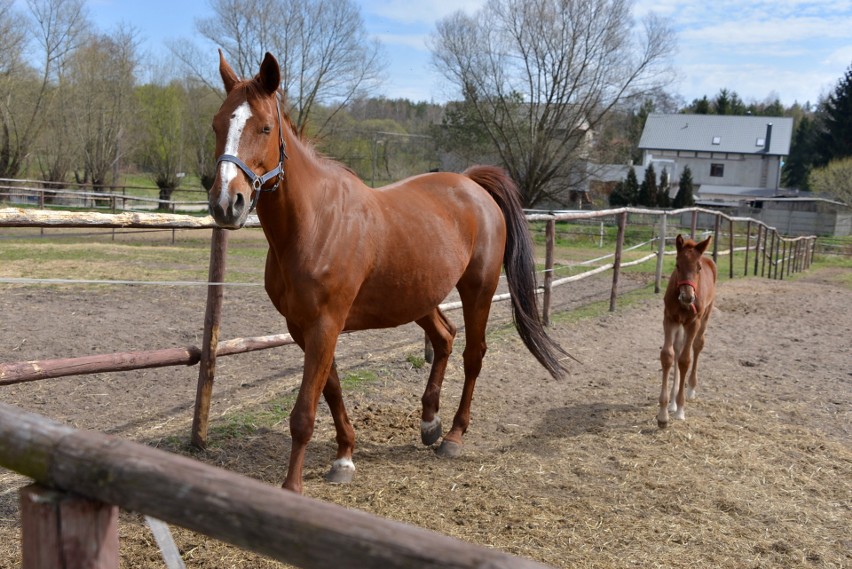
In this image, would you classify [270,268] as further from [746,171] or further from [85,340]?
[746,171]

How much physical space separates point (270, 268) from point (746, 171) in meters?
61.7

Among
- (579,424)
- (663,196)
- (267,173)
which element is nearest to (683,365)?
(579,424)

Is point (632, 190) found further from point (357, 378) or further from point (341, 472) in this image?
point (341, 472)

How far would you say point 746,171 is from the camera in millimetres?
57875

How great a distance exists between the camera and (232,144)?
115 inches

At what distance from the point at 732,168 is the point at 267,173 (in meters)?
62.0

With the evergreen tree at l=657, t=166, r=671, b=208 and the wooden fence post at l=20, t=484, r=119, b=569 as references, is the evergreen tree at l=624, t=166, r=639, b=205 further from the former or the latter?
the wooden fence post at l=20, t=484, r=119, b=569

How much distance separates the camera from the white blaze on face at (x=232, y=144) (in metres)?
2.78

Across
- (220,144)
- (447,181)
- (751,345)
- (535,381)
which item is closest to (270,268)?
(220,144)

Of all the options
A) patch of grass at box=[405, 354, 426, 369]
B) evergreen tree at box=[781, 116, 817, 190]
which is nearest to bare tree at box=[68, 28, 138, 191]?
patch of grass at box=[405, 354, 426, 369]

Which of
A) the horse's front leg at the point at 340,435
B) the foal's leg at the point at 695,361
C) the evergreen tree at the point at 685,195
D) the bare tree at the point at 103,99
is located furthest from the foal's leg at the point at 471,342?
the evergreen tree at the point at 685,195

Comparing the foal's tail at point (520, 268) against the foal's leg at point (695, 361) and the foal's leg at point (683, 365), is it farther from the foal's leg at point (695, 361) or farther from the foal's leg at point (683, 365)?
the foal's leg at point (695, 361)

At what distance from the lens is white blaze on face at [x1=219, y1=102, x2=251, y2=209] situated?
9.12 feet

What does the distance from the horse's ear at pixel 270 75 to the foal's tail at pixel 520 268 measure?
8.10 ft
